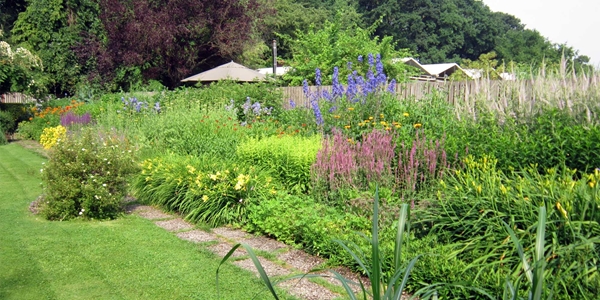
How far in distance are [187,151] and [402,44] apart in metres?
52.9

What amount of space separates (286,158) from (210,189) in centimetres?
109

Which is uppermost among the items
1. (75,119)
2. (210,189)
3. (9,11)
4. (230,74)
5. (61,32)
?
(9,11)

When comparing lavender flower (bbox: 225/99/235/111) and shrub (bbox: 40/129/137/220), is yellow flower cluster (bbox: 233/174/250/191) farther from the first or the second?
lavender flower (bbox: 225/99/235/111)

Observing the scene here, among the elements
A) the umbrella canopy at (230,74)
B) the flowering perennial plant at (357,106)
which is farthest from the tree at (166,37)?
the flowering perennial plant at (357,106)

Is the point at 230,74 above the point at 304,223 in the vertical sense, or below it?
above

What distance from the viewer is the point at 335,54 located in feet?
52.2

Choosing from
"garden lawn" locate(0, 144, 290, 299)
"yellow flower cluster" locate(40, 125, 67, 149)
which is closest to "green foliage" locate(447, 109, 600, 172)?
"garden lawn" locate(0, 144, 290, 299)

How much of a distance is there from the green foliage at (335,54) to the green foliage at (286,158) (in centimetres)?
767

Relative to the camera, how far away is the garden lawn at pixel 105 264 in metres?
3.91

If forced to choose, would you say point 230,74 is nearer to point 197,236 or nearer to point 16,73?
point 16,73

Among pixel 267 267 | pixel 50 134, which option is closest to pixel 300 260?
pixel 267 267

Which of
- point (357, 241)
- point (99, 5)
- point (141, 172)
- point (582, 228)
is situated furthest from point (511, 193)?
point (99, 5)

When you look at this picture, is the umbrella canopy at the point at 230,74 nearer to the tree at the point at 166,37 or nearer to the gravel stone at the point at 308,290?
the tree at the point at 166,37

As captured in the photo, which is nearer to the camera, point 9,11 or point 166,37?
point 166,37
